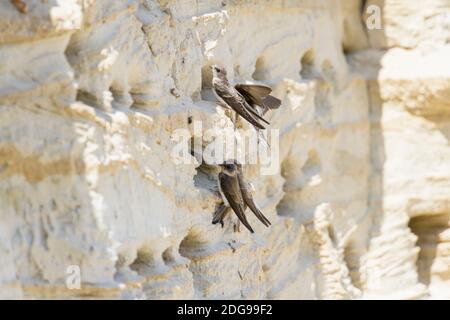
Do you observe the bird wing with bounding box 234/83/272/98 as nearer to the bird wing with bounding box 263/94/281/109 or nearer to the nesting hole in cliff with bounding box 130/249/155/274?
the bird wing with bounding box 263/94/281/109

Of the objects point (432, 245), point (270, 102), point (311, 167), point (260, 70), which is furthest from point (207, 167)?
point (432, 245)

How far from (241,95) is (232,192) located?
1.27 ft

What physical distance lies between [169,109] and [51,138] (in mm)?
636

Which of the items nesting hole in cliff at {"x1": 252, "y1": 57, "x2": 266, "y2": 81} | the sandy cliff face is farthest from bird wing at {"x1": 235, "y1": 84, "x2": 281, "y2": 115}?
nesting hole in cliff at {"x1": 252, "y1": 57, "x2": 266, "y2": 81}

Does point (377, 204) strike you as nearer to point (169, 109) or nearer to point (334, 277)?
point (334, 277)

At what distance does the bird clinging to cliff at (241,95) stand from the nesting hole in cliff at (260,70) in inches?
25.0

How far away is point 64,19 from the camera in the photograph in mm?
3330

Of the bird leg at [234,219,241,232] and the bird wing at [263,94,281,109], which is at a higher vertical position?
the bird wing at [263,94,281,109]

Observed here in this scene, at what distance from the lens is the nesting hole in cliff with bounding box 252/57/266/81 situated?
4988mm

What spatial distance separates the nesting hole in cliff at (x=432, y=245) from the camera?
607cm

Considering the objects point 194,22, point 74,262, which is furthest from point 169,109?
point 74,262

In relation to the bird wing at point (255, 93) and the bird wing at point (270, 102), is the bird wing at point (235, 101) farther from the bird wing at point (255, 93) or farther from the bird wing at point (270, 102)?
the bird wing at point (270, 102)

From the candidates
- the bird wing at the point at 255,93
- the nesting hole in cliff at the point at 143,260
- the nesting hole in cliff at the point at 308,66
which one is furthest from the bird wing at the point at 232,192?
the nesting hole in cliff at the point at 308,66

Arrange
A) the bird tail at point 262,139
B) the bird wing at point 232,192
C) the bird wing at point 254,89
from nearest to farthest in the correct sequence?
the bird wing at point 232,192
the bird wing at point 254,89
the bird tail at point 262,139
